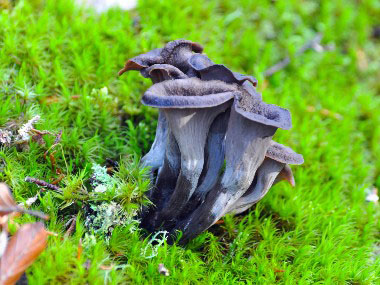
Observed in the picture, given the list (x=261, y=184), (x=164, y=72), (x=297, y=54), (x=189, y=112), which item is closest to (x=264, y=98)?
(x=297, y=54)

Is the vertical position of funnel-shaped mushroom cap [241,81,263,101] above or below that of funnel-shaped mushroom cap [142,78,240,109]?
below

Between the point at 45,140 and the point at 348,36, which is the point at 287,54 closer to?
the point at 348,36

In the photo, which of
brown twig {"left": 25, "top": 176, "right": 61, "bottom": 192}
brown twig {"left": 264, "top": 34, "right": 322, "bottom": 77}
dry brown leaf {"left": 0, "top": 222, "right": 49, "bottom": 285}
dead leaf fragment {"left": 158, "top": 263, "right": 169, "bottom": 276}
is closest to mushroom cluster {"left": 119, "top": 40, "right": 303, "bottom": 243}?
dead leaf fragment {"left": 158, "top": 263, "right": 169, "bottom": 276}

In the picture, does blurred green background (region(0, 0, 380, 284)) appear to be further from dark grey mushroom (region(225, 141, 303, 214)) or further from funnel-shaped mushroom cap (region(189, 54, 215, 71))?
funnel-shaped mushroom cap (region(189, 54, 215, 71))

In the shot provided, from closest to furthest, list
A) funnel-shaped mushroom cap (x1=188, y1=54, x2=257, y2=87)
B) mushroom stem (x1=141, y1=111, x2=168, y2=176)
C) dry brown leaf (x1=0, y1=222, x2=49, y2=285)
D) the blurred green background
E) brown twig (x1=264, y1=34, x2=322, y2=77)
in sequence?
dry brown leaf (x1=0, y1=222, x2=49, y2=285) < funnel-shaped mushroom cap (x1=188, y1=54, x2=257, y2=87) < the blurred green background < mushroom stem (x1=141, y1=111, x2=168, y2=176) < brown twig (x1=264, y1=34, x2=322, y2=77)

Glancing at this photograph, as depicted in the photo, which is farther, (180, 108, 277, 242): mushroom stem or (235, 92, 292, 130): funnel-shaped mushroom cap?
(180, 108, 277, 242): mushroom stem

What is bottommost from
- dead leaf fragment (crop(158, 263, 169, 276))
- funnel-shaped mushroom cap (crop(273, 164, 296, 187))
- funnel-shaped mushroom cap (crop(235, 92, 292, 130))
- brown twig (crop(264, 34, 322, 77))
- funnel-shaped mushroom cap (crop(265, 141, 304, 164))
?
dead leaf fragment (crop(158, 263, 169, 276))

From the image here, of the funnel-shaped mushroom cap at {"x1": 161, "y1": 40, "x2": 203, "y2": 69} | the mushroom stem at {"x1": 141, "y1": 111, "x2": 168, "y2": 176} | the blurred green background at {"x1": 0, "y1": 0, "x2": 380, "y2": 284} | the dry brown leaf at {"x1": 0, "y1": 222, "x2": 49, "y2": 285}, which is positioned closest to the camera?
the dry brown leaf at {"x1": 0, "y1": 222, "x2": 49, "y2": 285}
